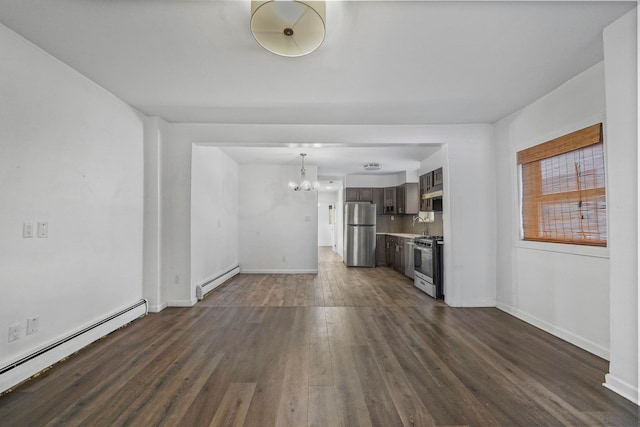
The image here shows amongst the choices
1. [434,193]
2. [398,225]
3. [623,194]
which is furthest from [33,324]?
[398,225]

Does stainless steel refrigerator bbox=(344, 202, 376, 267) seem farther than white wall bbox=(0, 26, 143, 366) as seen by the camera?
Yes

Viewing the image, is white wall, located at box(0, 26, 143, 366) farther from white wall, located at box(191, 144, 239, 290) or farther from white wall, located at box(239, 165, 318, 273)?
white wall, located at box(239, 165, 318, 273)

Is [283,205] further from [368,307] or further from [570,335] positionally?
[570,335]

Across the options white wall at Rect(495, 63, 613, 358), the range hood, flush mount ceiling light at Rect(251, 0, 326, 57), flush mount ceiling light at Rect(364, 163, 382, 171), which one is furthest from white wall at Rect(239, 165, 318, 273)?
flush mount ceiling light at Rect(251, 0, 326, 57)

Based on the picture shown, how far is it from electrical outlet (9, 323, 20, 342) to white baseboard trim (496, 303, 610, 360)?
4548 millimetres

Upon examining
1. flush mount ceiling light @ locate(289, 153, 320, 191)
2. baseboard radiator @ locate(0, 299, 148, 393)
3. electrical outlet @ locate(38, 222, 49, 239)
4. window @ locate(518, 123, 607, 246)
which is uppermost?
flush mount ceiling light @ locate(289, 153, 320, 191)

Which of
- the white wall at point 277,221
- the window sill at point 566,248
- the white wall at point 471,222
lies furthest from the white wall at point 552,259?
the white wall at point 277,221

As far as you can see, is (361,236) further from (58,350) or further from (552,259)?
(58,350)

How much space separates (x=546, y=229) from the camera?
3.12 metres

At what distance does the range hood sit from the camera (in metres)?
5.09

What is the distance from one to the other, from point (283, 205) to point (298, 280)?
1.81 metres

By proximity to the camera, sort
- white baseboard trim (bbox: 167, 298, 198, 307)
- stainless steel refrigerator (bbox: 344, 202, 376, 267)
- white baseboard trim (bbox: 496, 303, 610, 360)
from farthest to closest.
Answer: stainless steel refrigerator (bbox: 344, 202, 376, 267), white baseboard trim (bbox: 167, 298, 198, 307), white baseboard trim (bbox: 496, 303, 610, 360)

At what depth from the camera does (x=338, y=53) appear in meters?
2.27

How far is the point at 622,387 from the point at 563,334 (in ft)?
3.20
